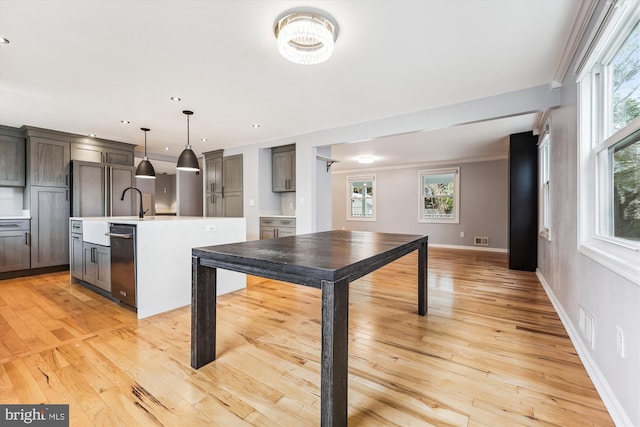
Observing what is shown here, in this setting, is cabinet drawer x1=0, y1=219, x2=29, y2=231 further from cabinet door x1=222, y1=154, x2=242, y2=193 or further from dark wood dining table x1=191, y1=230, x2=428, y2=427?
dark wood dining table x1=191, y1=230, x2=428, y2=427

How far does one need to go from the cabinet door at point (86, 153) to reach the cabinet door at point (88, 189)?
24cm

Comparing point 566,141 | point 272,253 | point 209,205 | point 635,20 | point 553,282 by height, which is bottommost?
point 553,282

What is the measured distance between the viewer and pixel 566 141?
7.80 ft

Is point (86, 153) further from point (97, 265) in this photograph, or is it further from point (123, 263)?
point (123, 263)

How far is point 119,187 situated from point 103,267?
8.73 ft

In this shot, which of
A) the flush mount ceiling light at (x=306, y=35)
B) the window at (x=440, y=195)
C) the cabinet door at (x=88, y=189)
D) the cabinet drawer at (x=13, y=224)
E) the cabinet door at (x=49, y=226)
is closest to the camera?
the flush mount ceiling light at (x=306, y=35)

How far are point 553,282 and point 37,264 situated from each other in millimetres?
6838

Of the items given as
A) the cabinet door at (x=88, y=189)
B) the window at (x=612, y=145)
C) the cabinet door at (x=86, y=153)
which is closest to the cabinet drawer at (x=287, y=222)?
the cabinet door at (x=88, y=189)

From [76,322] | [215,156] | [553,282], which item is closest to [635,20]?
[553,282]

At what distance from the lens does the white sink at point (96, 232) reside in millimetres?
3022

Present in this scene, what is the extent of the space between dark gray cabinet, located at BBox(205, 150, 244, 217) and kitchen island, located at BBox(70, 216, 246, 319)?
8.09 ft

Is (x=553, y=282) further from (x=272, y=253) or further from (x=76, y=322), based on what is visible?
(x=76, y=322)

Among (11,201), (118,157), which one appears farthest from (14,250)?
(118,157)

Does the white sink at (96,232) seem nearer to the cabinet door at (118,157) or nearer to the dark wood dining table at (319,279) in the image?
the dark wood dining table at (319,279)
